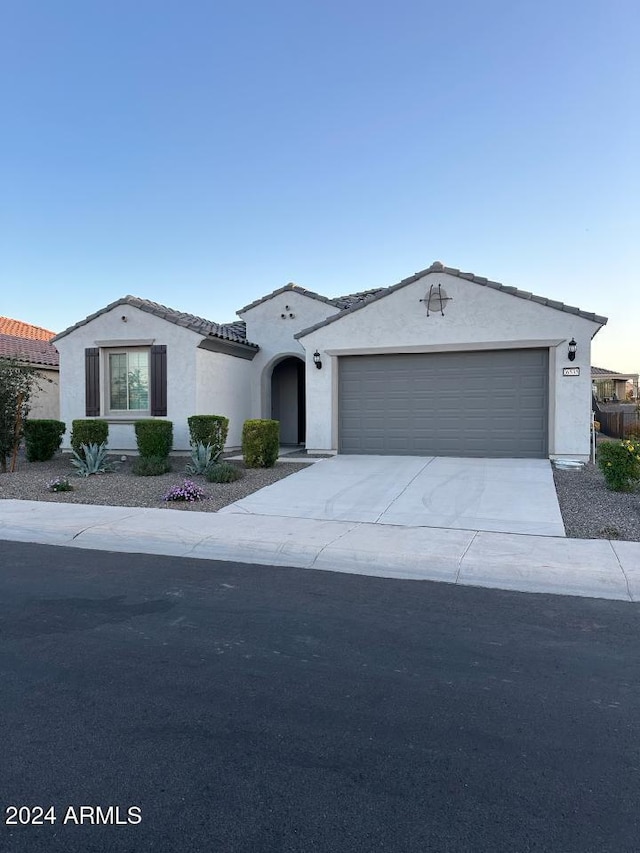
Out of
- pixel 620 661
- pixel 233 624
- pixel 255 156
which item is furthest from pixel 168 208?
pixel 620 661

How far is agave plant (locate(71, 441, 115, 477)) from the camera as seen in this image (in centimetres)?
1320

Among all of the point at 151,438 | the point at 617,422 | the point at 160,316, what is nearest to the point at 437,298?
the point at 160,316

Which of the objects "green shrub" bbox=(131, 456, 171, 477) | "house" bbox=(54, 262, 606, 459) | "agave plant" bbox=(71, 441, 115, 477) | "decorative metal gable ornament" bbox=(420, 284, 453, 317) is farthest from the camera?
"decorative metal gable ornament" bbox=(420, 284, 453, 317)

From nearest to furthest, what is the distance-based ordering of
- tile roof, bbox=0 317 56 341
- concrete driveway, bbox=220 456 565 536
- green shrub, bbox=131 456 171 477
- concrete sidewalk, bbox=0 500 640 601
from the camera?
concrete sidewalk, bbox=0 500 640 601 < concrete driveway, bbox=220 456 565 536 < green shrub, bbox=131 456 171 477 < tile roof, bbox=0 317 56 341

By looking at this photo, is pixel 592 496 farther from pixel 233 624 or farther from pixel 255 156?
pixel 255 156

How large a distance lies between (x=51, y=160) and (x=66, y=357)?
5.60m

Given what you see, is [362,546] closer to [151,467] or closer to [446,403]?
[151,467]

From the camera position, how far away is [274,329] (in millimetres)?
18281

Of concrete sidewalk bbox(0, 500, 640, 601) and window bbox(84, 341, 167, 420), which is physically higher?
window bbox(84, 341, 167, 420)

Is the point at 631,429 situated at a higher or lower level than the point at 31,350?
lower

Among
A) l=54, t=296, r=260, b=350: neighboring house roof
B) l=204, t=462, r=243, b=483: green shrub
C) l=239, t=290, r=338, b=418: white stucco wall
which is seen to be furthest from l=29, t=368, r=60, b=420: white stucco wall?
l=204, t=462, r=243, b=483: green shrub

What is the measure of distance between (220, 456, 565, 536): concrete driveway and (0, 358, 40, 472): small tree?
7.05 meters

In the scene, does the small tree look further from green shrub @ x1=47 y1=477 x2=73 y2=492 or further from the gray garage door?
the gray garage door

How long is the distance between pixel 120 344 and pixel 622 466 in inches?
514
